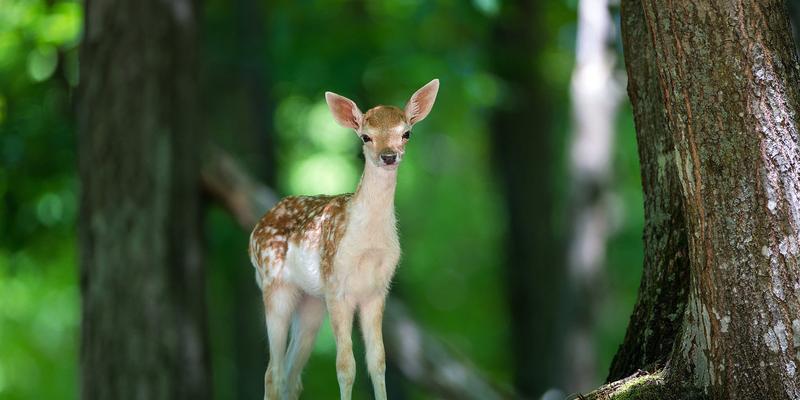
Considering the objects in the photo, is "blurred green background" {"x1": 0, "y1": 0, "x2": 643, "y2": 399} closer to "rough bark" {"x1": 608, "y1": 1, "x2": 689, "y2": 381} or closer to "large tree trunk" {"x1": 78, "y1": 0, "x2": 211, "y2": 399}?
"large tree trunk" {"x1": 78, "y1": 0, "x2": 211, "y2": 399}

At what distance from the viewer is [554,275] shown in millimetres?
15602

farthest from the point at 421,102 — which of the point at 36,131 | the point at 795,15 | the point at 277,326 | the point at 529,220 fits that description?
the point at 529,220

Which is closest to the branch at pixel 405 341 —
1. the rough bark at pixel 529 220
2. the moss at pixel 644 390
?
the moss at pixel 644 390

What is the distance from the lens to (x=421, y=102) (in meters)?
4.83

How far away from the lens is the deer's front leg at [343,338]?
4.91 meters

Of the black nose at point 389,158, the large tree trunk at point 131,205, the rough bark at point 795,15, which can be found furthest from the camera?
the large tree trunk at point 131,205

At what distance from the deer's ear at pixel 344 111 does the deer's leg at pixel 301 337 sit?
106cm

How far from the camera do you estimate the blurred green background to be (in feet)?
37.0

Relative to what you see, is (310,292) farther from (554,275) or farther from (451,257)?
(451,257)

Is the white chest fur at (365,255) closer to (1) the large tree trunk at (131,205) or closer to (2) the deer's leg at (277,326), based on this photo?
(2) the deer's leg at (277,326)

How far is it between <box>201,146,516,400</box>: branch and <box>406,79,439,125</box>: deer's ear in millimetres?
4741

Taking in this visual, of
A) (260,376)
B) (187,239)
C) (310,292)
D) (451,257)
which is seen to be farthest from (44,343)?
(310,292)

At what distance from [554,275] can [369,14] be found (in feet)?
15.1

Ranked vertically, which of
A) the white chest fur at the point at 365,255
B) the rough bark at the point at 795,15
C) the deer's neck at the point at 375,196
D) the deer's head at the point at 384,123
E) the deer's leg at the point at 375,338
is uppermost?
the rough bark at the point at 795,15
